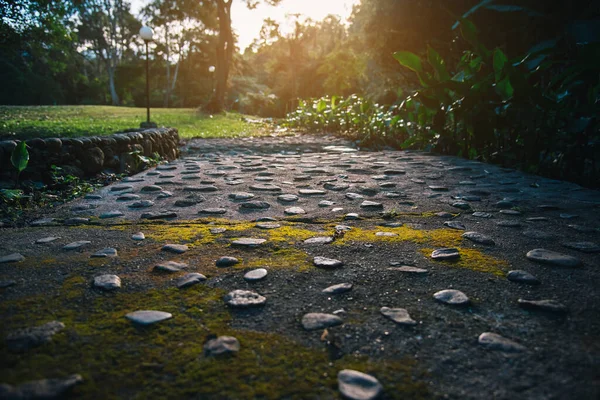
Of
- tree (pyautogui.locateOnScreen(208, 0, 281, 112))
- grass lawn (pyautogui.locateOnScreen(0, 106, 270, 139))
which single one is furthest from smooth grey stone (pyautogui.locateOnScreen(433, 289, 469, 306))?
tree (pyautogui.locateOnScreen(208, 0, 281, 112))

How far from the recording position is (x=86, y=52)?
4094cm

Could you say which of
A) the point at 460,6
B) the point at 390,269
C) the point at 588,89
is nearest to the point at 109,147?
the point at 390,269

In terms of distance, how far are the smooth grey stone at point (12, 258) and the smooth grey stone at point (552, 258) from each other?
2350 millimetres

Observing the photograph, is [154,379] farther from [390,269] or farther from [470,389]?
[390,269]

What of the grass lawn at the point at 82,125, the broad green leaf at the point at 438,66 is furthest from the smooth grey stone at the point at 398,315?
the grass lawn at the point at 82,125

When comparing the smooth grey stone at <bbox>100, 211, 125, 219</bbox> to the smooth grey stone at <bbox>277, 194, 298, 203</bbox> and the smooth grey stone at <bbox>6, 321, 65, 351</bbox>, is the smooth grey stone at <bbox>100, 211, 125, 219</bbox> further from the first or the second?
the smooth grey stone at <bbox>6, 321, 65, 351</bbox>

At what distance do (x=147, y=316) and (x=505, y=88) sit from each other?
433cm

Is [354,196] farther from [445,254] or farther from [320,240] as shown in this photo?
[445,254]

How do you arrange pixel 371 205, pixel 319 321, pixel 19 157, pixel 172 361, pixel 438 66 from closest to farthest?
1. pixel 172 361
2. pixel 319 321
3. pixel 371 205
4. pixel 19 157
5. pixel 438 66

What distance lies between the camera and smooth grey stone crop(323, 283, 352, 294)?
159cm

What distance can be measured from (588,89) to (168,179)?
401cm

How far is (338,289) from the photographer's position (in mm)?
1604

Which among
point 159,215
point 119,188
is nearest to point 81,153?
point 119,188

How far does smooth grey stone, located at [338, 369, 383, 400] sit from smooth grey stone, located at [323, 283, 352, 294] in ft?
1.57
